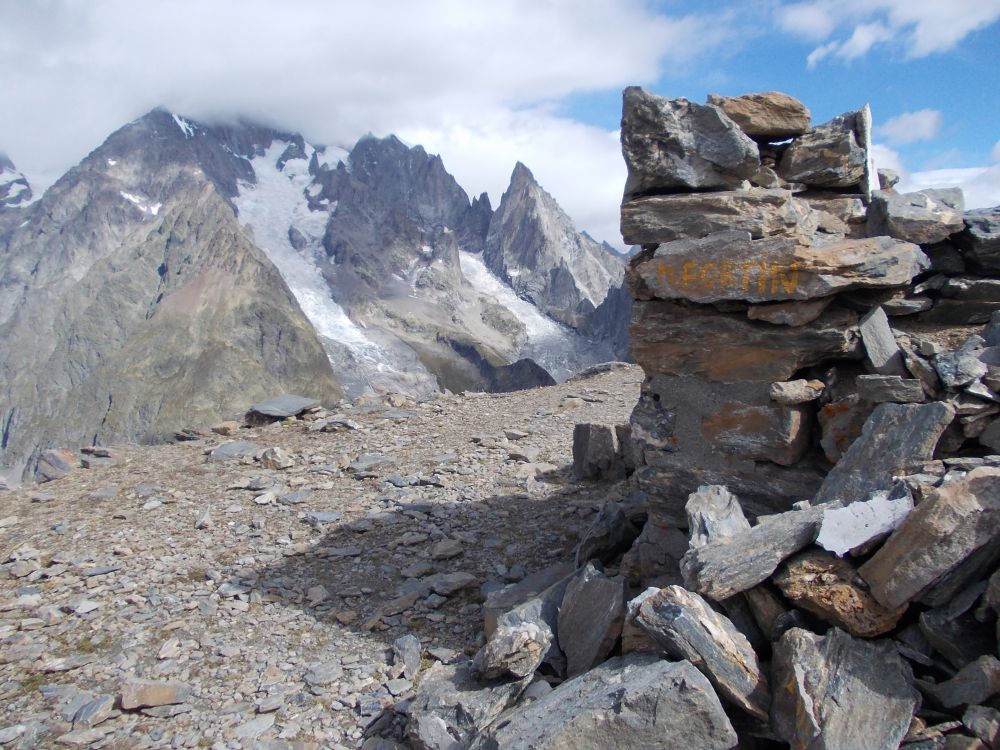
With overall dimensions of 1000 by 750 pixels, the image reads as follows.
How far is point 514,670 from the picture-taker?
6793mm

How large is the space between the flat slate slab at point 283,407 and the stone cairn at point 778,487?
11.4 metres

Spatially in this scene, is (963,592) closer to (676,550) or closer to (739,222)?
(676,550)

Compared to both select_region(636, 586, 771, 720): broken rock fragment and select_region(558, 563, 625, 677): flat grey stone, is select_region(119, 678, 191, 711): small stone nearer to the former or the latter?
select_region(558, 563, 625, 677): flat grey stone

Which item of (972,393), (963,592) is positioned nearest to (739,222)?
(972,393)

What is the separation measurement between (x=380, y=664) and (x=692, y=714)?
420cm

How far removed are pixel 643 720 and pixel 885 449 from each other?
11.6 feet

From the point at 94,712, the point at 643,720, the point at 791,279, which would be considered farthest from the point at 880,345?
the point at 94,712

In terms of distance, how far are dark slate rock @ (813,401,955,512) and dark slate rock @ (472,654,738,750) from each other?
242 cm

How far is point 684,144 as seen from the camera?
Result: 8734 mm

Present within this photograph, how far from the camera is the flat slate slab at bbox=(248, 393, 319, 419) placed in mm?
18641

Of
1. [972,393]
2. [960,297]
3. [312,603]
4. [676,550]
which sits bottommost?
[312,603]

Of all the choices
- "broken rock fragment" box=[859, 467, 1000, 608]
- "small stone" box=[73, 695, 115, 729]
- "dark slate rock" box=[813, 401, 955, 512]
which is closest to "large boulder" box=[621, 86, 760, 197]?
"dark slate rock" box=[813, 401, 955, 512]

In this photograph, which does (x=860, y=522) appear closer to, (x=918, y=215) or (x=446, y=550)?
(x=918, y=215)

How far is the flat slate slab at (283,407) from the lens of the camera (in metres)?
18.6
